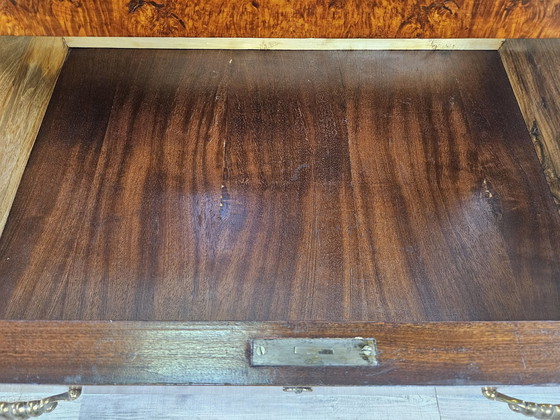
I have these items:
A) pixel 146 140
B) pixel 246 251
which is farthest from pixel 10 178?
pixel 246 251

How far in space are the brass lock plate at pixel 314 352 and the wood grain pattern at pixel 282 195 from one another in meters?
0.07

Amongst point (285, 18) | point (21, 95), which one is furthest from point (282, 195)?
point (21, 95)

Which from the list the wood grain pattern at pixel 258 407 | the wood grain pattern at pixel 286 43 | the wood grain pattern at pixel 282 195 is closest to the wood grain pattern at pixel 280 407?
the wood grain pattern at pixel 258 407

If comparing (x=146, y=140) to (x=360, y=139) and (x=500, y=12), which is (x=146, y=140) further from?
(x=500, y=12)

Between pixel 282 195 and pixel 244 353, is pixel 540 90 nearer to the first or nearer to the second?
pixel 282 195

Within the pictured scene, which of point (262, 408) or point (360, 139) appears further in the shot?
point (262, 408)

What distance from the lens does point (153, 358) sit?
1.53 ft

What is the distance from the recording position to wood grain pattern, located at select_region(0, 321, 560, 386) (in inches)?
18.1

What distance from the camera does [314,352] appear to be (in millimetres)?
472

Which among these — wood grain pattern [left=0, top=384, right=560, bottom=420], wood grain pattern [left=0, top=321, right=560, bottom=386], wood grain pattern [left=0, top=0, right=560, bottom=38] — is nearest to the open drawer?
wood grain pattern [left=0, top=321, right=560, bottom=386]

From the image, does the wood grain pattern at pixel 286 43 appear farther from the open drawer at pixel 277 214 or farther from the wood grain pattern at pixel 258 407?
the wood grain pattern at pixel 258 407

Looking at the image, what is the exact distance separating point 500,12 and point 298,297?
0.34 m

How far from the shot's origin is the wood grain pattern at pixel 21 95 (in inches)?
25.4

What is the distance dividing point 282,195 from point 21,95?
1.09 ft
